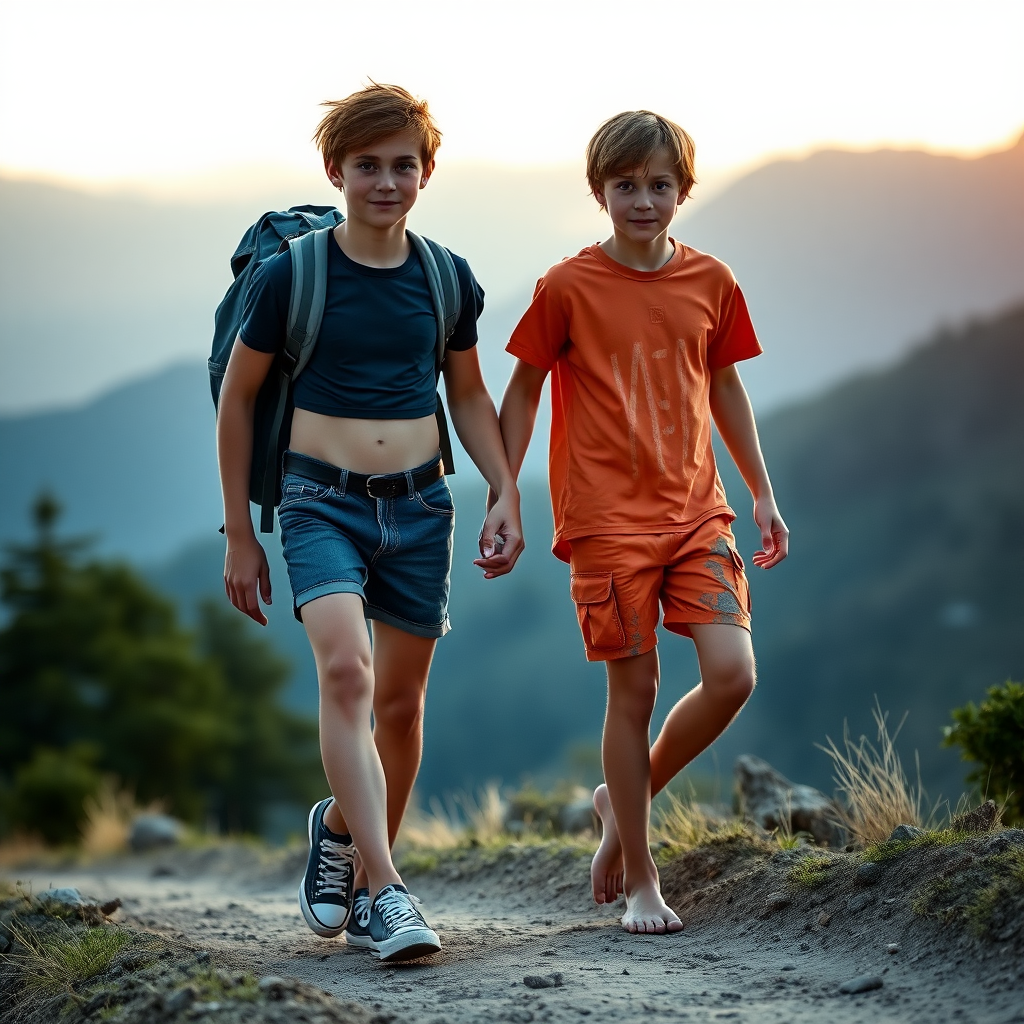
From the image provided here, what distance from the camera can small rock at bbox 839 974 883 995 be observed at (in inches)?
115

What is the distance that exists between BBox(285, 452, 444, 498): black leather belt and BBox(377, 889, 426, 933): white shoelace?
1.07 m

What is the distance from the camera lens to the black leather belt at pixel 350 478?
140 inches

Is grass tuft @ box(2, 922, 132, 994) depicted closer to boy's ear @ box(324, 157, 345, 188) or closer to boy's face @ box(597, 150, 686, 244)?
boy's ear @ box(324, 157, 345, 188)

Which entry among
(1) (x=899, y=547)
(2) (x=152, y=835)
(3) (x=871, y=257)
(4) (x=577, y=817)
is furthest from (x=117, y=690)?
(3) (x=871, y=257)

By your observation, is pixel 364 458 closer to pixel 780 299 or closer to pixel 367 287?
pixel 367 287

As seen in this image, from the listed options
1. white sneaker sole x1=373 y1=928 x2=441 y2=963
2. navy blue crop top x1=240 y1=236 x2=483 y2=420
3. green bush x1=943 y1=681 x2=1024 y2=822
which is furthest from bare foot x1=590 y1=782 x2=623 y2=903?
green bush x1=943 y1=681 x2=1024 y2=822

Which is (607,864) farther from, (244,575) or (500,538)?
(244,575)

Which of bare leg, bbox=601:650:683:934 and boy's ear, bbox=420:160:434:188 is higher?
boy's ear, bbox=420:160:434:188

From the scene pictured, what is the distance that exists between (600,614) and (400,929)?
1.00m

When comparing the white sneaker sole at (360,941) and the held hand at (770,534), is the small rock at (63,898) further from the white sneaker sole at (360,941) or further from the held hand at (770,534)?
the held hand at (770,534)

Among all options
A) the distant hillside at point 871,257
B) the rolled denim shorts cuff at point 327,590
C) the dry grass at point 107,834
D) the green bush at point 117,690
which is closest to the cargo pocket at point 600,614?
the rolled denim shorts cuff at point 327,590

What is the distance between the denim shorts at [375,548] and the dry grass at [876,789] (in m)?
1.64

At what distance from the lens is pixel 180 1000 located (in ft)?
8.91

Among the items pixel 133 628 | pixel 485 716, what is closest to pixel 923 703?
pixel 485 716
